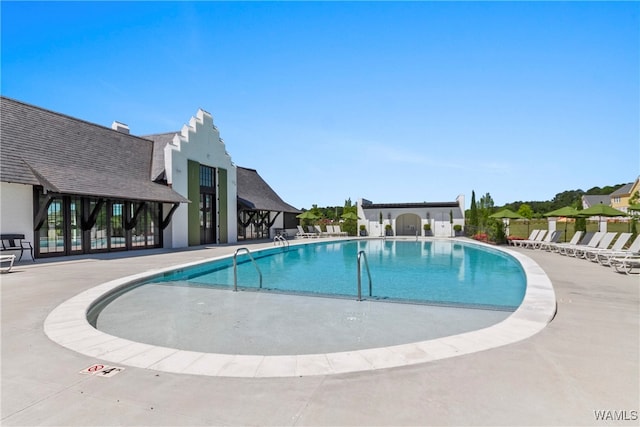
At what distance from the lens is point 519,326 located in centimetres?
450

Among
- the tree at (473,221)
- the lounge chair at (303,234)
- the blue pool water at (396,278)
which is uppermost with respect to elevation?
the tree at (473,221)

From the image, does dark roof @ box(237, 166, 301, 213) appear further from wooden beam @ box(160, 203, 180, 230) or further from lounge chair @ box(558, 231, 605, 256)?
lounge chair @ box(558, 231, 605, 256)

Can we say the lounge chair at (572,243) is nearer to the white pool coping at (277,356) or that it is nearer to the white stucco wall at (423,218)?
the white pool coping at (277,356)

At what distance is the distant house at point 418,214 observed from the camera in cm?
3064

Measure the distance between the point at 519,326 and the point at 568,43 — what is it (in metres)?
9.81

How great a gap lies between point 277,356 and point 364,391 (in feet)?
3.96

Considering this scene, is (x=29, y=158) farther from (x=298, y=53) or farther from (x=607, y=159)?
(x=607, y=159)

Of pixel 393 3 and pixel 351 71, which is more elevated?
pixel 393 3

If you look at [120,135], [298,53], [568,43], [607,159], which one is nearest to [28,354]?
[298,53]

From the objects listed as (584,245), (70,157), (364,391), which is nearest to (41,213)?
(70,157)

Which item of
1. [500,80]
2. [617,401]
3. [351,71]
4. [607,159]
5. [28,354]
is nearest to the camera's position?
[617,401]

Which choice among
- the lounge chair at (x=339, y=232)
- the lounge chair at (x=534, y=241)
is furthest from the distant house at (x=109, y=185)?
the lounge chair at (x=534, y=241)

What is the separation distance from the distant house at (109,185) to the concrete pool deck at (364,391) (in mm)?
11066

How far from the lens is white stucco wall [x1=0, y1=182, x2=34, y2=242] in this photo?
39.6ft
